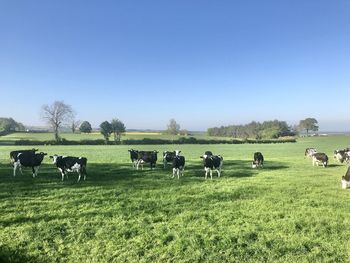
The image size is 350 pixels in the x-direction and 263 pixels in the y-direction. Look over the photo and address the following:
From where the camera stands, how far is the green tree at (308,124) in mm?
166500

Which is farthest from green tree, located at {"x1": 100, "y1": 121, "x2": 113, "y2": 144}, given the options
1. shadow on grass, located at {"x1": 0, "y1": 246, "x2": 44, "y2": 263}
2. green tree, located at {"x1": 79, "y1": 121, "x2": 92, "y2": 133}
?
shadow on grass, located at {"x1": 0, "y1": 246, "x2": 44, "y2": 263}

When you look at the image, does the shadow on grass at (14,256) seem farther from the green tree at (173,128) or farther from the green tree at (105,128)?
the green tree at (173,128)

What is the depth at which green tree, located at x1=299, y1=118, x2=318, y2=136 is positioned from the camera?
546 ft

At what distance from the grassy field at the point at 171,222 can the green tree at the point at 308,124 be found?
15884 centimetres

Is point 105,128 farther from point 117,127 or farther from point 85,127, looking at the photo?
point 85,127

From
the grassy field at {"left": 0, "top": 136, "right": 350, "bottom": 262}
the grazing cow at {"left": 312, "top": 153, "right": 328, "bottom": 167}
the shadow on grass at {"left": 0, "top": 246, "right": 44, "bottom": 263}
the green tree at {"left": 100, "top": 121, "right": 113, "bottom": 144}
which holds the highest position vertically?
the green tree at {"left": 100, "top": 121, "right": 113, "bottom": 144}

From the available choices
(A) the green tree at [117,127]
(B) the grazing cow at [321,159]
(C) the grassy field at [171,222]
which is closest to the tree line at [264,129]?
(A) the green tree at [117,127]

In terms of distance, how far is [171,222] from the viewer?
449 inches

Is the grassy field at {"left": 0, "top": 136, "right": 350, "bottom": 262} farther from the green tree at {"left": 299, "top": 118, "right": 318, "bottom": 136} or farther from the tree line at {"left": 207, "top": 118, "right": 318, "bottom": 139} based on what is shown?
the green tree at {"left": 299, "top": 118, "right": 318, "bottom": 136}

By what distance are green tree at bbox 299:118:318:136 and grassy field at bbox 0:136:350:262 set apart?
158843 mm

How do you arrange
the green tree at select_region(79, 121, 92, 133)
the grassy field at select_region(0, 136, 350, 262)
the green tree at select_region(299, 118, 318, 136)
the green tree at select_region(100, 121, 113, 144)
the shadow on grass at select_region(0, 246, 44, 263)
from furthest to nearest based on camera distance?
the green tree at select_region(299, 118, 318, 136) → the green tree at select_region(79, 121, 92, 133) → the green tree at select_region(100, 121, 113, 144) → the grassy field at select_region(0, 136, 350, 262) → the shadow on grass at select_region(0, 246, 44, 263)

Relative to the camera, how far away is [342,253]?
29.6 ft

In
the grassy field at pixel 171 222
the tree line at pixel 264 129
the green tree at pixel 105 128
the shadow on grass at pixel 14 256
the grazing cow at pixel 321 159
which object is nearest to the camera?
the shadow on grass at pixel 14 256

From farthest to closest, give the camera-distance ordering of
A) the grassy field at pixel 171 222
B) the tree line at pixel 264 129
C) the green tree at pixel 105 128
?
the tree line at pixel 264 129 → the green tree at pixel 105 128 → the grassy field at pixel 171 222
